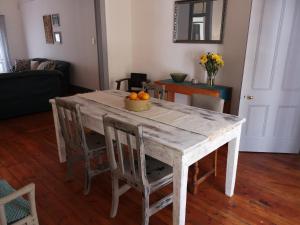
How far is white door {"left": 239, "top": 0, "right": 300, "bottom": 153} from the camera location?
2.59 meters

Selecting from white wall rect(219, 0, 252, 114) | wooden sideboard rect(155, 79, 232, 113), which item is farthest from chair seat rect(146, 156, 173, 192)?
white wall rect(219, 0, 252, 114)

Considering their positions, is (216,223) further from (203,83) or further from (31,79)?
(31,79)

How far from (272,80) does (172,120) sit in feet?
5.19

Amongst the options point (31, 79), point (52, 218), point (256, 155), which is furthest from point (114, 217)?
point (31, 79)

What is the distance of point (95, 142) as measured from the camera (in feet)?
7.63

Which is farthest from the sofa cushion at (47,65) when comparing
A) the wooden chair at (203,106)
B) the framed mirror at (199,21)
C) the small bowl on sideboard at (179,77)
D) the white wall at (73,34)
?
the wooden chair at (203,106)

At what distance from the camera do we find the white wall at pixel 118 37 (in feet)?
14.4

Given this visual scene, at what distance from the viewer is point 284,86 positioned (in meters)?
2.79

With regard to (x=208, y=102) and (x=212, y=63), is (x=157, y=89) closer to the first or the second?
(x=208, y=102)

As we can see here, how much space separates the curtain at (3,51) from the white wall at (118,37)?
15.6 feet

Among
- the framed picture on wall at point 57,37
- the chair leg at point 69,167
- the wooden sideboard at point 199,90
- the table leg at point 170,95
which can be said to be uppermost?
the framed picture on wall at point 57,37

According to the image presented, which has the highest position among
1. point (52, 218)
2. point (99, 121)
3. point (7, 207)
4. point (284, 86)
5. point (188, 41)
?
point (188, 41)

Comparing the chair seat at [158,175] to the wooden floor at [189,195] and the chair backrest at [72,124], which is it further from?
the chair backrest at [72,124]

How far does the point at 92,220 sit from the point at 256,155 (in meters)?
2.14
